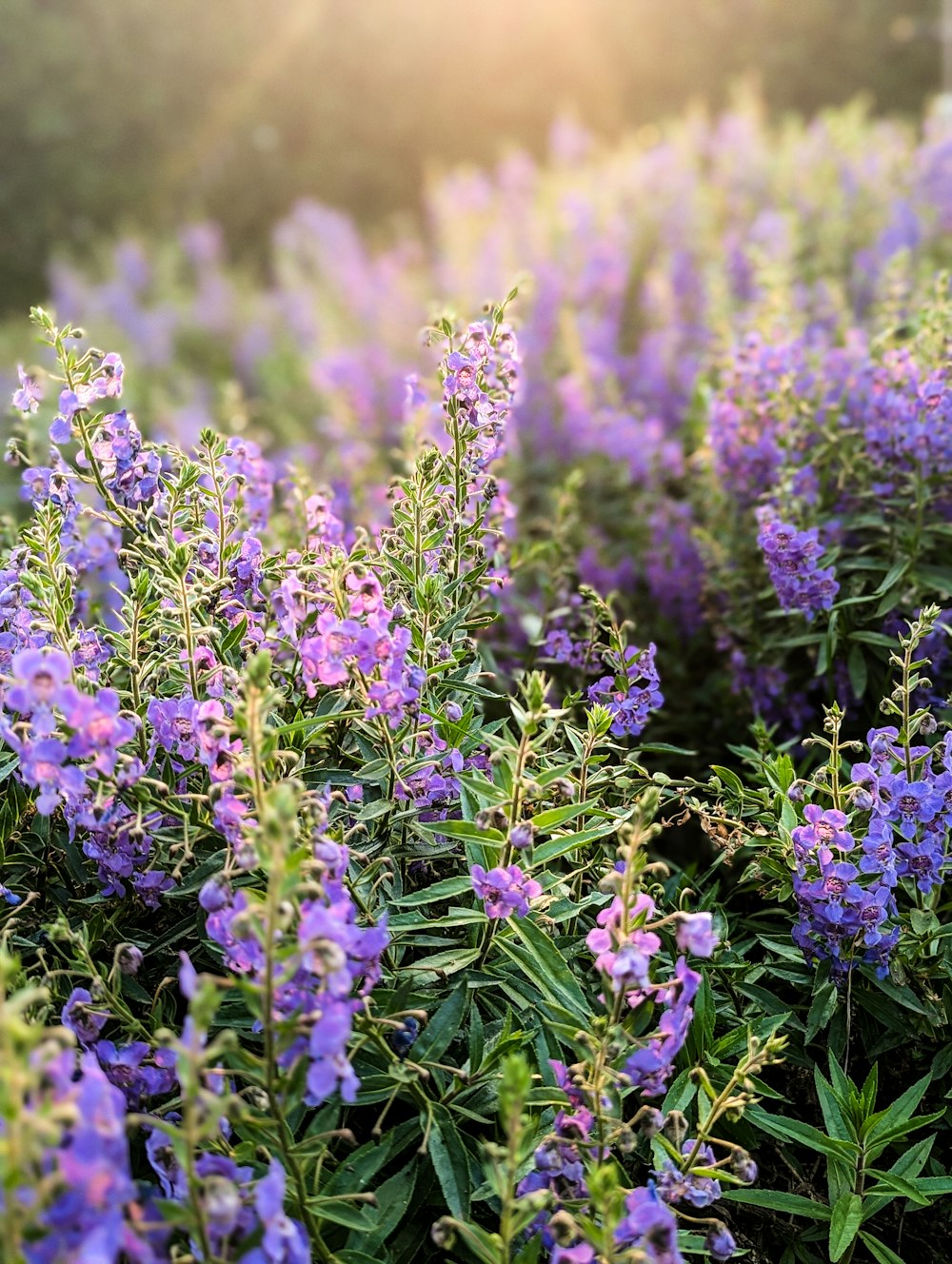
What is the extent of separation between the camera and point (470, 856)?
5.72ft

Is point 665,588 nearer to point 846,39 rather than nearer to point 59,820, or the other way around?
point 59,820

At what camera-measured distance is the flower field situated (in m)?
1.28

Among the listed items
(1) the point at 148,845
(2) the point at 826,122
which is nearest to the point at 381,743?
(1) the point at 148,845

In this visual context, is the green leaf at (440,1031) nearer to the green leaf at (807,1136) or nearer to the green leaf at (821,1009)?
the green leaf at (807,1136)

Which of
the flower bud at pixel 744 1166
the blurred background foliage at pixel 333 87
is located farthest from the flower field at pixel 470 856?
the blurred background foliage at pixel 333 87

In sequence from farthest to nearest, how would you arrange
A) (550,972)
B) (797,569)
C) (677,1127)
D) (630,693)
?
1. (797,569)
2. (630,693)
3. (550,972)
4. (677,1127)

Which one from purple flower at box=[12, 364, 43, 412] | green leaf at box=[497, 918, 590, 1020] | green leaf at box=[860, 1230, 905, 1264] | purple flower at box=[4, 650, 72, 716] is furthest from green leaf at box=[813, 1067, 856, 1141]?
purple flower at box=[12, 364, 43, 412]

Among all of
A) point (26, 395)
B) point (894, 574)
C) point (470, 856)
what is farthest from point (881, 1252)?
point (26, 395)

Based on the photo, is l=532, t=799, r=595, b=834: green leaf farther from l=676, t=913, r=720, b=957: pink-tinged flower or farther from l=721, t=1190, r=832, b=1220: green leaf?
l=721, t=1190, r=832, b=1220: green leaf

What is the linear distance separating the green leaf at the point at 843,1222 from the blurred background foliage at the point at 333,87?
45.3ft

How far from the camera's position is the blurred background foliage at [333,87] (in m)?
14.1

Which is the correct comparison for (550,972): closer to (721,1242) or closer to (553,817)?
(553,817)

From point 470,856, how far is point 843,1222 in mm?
733

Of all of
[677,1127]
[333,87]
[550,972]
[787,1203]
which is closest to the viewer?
[677,1127]
